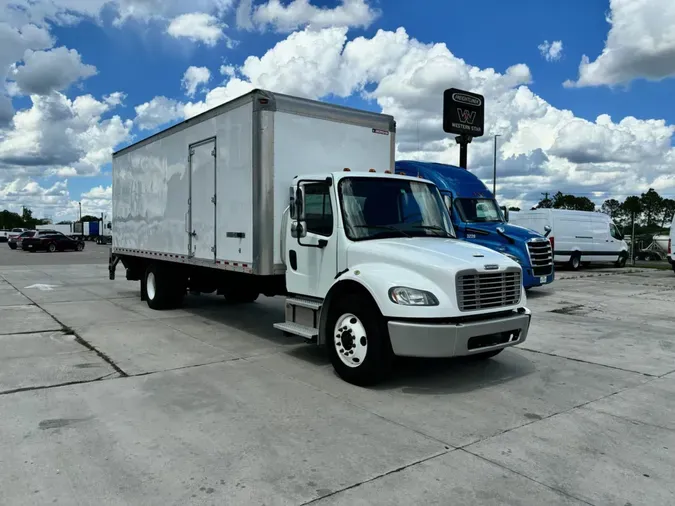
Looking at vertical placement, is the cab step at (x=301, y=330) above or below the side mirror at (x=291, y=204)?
below

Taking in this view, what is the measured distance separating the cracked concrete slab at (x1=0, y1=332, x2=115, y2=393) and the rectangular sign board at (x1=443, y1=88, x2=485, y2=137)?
1876cm

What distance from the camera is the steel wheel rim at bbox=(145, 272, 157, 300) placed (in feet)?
36.6

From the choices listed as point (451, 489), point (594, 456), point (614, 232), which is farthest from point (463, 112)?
point (451, 489)

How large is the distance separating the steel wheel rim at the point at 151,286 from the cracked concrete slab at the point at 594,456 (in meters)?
8.38

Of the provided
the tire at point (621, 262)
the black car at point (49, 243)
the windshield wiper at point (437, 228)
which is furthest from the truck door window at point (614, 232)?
the black car at point (49, 243)

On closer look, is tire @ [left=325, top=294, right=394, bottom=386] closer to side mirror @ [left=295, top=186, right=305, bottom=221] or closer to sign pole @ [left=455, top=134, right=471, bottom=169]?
side mirror @ [left=295, top=186, right=305, bottom=221]

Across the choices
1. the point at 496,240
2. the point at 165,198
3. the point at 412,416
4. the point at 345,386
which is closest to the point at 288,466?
the point at 412,416

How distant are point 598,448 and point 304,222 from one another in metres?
3.86

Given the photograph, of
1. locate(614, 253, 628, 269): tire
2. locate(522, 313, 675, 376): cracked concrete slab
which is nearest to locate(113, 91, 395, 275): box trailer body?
locate(522, 313, 675, 376): cracked concrete slab

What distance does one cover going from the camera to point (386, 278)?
18.1 feet

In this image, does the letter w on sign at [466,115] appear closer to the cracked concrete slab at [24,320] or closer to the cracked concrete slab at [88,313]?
the cracked concrete slab at [88,313]

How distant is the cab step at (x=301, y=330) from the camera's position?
6408 millimetres

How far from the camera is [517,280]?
20.0ft

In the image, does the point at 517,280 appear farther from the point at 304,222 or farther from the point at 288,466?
the point at 288,466
